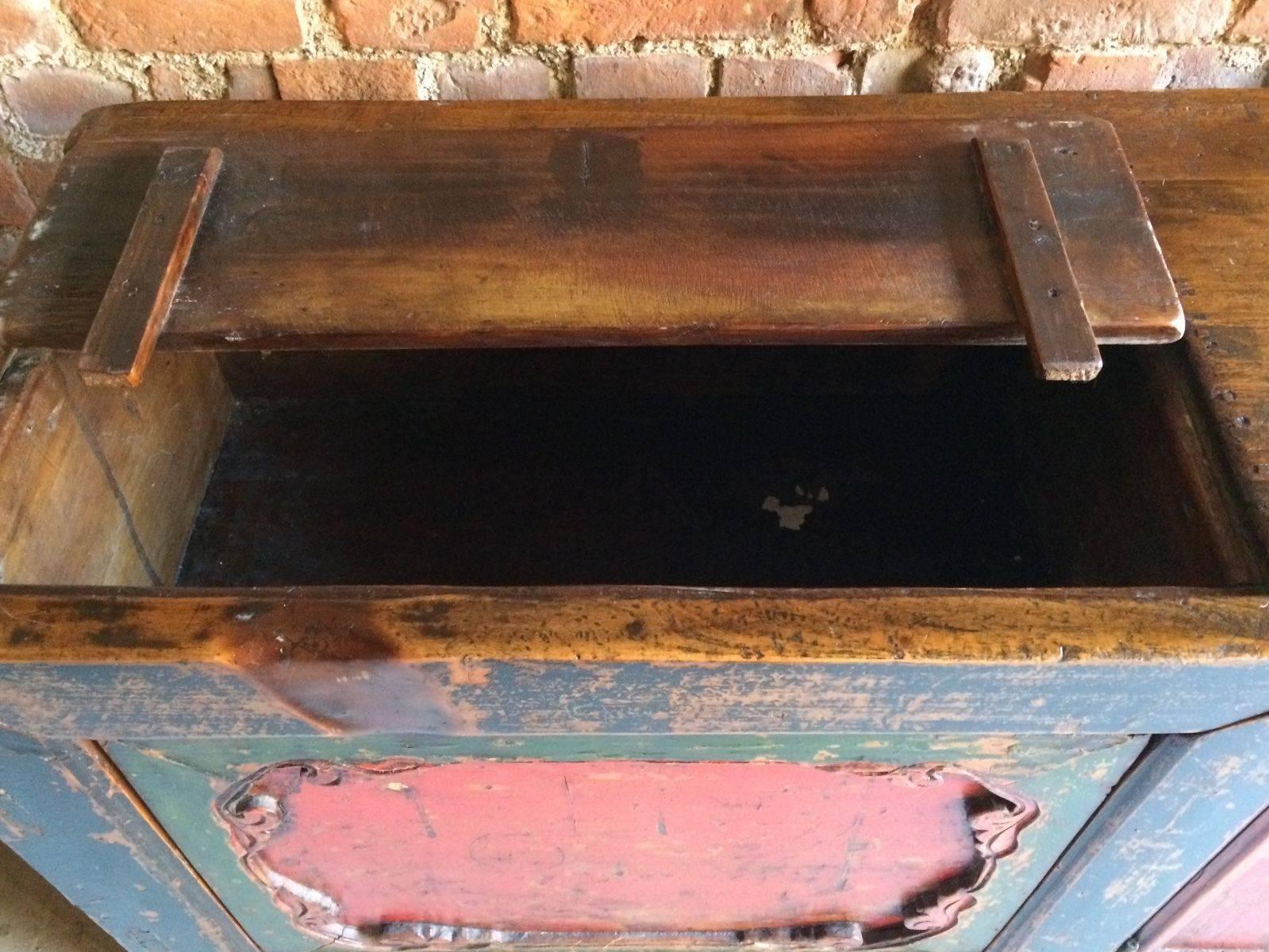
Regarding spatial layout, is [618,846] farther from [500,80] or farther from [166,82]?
[166,82]

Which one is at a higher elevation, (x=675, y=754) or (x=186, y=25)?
(x=186, y=25)

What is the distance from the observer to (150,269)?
73 centimetres

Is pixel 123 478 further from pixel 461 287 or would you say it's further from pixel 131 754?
pixel 461 287

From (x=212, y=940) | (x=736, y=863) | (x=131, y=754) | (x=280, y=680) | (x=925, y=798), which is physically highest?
(x=280, y=680)

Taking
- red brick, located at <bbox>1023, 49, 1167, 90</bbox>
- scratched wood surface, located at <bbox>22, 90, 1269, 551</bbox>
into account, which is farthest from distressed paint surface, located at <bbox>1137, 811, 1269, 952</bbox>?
red brick, located at <bbox>1023, 49, 1167, 90</bbox>

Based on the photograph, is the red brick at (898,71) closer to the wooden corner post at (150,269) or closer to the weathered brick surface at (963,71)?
the weathered brick surface at (963,71)

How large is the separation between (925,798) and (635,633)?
33cm

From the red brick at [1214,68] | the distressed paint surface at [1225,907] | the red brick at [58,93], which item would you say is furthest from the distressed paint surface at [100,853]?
the red brick at [1214,68]

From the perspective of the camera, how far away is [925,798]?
792mm

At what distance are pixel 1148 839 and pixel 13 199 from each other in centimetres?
129

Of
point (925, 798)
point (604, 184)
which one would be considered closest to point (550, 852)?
point (925, 798)

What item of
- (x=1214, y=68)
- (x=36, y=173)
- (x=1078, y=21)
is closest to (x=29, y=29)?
(x=36, y=173)

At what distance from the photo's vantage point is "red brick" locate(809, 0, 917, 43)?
3.14 feet

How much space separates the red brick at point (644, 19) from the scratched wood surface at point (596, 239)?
7.6 inches
